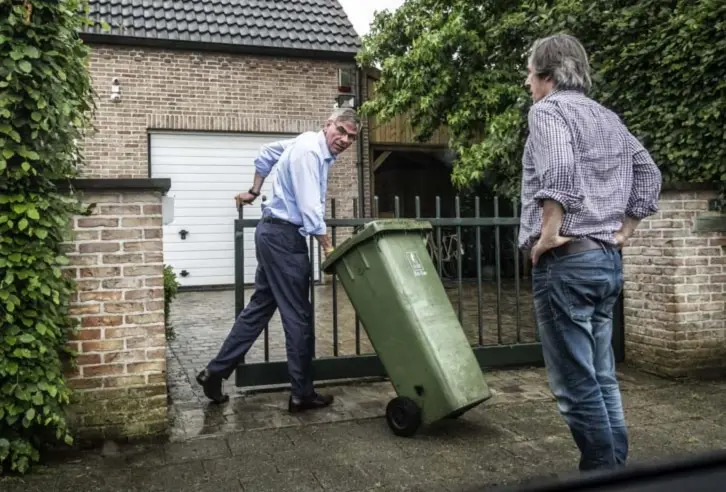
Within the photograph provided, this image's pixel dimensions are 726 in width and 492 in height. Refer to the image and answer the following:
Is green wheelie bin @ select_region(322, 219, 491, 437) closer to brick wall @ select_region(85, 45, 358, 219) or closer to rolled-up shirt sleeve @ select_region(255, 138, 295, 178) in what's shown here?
rolled-up shirt sleeve @ select_region(255, 138, 295, 178)

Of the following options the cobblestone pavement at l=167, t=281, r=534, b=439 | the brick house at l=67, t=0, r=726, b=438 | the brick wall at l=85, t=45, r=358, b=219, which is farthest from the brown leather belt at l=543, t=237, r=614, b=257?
the brick wall at l=85, t=45, r=358, b=219

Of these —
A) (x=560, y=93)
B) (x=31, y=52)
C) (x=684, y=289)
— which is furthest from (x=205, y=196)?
(x=560, y=93)

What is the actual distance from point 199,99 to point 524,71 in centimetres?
625

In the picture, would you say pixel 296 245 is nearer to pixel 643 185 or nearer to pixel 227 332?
pixel 643 185

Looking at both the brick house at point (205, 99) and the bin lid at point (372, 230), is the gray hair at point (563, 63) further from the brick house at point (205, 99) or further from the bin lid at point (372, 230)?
the brick house at point (205, 99)

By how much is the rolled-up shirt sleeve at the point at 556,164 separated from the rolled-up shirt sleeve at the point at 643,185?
41cm

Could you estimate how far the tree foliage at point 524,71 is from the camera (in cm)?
481

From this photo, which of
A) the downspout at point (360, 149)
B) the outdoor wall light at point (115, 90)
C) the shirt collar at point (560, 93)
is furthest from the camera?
the downspout at point (360, 149)

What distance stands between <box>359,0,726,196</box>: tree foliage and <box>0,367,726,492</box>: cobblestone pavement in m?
2.14

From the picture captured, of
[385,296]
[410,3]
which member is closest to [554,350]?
[385,296]

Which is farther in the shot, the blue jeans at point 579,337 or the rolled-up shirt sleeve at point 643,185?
the rolled-up shirt sleeve at point 643,185

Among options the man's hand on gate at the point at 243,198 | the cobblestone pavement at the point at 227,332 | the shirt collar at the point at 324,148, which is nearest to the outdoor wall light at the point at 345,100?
the cobblestone pavement at the point at 227,332

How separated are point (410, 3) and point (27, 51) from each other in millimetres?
9723

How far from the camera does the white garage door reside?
11.6 m
